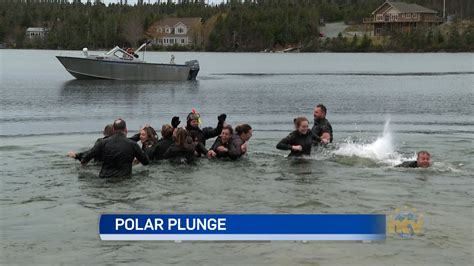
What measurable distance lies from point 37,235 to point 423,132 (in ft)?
51.4

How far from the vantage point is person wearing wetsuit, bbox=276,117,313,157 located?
1570cm

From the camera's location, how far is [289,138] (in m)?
16.0

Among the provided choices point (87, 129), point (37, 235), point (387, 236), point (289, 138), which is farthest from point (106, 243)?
point (87, 129)

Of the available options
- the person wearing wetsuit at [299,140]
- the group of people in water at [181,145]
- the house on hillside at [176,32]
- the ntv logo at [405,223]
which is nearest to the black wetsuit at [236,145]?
the group of people in water at [181,145]

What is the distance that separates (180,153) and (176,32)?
151 meters

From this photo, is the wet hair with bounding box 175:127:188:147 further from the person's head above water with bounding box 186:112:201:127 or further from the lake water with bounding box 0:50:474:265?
the person's head above water with bounding box 186:112:201:127

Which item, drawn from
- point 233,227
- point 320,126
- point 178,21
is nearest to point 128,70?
point 320,126

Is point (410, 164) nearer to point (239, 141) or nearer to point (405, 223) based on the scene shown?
point (239, 141)

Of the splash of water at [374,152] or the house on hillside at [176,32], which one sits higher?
the house on hillside at [176,32]

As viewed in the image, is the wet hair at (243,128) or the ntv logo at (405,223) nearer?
the ntv logo at (405,223)

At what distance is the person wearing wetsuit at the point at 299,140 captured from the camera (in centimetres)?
1570

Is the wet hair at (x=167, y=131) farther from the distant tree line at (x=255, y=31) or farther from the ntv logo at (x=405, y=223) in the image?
the distant tree line at (x=255, y=31)

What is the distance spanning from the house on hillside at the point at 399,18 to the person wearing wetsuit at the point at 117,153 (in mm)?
143628

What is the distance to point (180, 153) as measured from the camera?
→ 605 inches
